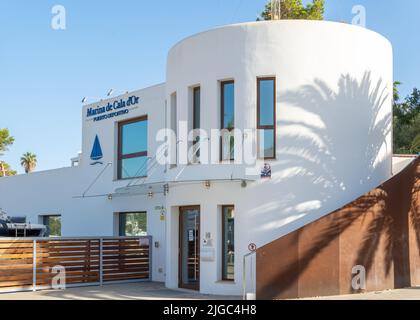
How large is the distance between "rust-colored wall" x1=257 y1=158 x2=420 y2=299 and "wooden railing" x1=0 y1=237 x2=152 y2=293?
22.6ft

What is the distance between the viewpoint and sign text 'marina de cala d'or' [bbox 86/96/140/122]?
2391 centimetres

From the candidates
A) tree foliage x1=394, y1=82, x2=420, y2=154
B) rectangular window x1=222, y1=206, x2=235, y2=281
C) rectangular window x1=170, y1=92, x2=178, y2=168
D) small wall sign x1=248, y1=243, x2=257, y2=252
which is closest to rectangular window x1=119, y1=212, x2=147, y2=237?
rectangular window x1=170, y1=92, x2=178, y2=168

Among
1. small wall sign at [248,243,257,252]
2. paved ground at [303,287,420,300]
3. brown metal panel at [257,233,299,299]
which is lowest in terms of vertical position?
paved ground at [303,287,420,300]

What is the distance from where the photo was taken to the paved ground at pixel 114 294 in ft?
54.7

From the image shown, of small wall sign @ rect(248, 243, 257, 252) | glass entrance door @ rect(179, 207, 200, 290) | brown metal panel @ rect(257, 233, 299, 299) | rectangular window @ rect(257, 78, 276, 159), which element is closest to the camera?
brown metal panel @ rect(257, 233, 299, 299)

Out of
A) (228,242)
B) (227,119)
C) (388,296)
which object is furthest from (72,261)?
(388,296)

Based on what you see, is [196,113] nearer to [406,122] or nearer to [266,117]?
[266,117]

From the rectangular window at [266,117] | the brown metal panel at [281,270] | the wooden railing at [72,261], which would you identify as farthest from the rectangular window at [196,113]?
the wooden railing at [72,261]

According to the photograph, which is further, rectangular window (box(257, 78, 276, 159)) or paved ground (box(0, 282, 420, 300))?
rectangular window (box(257, 78, 276, 159))

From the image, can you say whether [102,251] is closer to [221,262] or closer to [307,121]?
[221,262]

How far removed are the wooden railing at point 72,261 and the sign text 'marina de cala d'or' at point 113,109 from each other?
5014 millimetres

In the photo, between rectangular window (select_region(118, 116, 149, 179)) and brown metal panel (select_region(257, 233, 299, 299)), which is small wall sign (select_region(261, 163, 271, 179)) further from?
rectangular window (select_region(118, 116, 149, 179))
